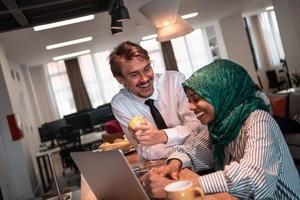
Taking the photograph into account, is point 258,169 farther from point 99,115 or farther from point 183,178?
point 99,115

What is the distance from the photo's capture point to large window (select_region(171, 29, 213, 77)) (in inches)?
601

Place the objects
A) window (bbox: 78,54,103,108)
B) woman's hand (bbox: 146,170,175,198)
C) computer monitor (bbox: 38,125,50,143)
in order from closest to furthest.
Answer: woman's hand (bbox: 146,170,175,198), computer monitor (bbox: 38,125,50,143), window (bbox: 78,54,103,108)

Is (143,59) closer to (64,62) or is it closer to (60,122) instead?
(60,122)

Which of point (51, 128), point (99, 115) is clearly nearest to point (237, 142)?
point (99, 115)

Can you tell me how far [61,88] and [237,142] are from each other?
12935mm

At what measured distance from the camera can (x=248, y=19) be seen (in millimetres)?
15062

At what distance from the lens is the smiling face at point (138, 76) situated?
1.88 metres

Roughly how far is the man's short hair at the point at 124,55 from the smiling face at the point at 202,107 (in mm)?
554

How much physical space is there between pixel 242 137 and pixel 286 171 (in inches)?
6.8

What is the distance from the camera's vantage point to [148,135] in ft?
5.56

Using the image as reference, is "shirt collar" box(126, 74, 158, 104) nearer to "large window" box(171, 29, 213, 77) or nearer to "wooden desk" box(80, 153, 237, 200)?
"wooden desk" box(80, 153, 237, 200)

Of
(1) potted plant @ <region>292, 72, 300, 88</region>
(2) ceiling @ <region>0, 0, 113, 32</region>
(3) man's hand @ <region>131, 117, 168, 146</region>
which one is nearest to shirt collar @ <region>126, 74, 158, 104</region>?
(3) man's hand @ <region>131, 117, 168, 146</region>

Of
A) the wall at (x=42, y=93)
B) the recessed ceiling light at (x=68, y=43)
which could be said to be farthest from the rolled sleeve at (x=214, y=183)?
the wall at (x=42, y=93)

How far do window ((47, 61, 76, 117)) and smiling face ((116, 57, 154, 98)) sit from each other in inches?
476
